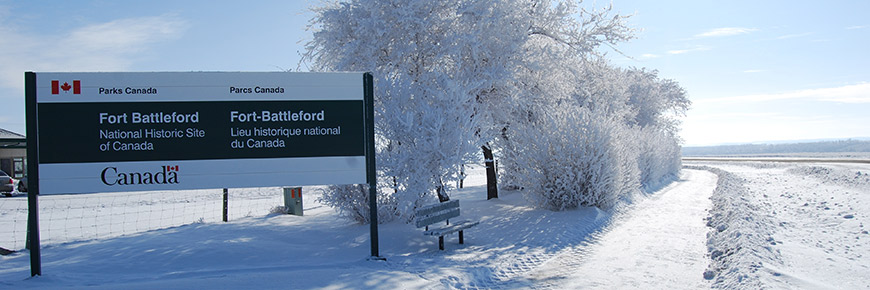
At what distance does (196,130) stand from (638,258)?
6132 mm

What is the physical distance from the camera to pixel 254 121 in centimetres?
653

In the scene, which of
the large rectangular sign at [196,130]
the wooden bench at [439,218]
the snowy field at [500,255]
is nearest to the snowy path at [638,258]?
the snowy field at [500,255]

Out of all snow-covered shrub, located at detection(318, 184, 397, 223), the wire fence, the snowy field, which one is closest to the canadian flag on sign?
the snowy field

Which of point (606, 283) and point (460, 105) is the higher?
point (460, 105)

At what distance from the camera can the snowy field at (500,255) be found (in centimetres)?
560

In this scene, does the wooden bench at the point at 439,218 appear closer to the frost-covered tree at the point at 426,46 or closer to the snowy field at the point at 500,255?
the snowy field at the point at 500,255

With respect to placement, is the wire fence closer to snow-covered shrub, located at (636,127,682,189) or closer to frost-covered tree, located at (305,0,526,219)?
frost-covered tree, located at (305,0,526,219)

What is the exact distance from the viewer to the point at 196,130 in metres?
6.41

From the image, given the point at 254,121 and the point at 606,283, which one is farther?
the point at 254,121

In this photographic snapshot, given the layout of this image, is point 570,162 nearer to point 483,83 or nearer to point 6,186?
point 483,83

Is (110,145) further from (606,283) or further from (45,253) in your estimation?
(606,283)

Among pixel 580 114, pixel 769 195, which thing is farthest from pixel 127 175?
pixel 769 195

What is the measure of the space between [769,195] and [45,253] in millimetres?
17910

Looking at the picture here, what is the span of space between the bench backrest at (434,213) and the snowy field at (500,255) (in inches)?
18.5
